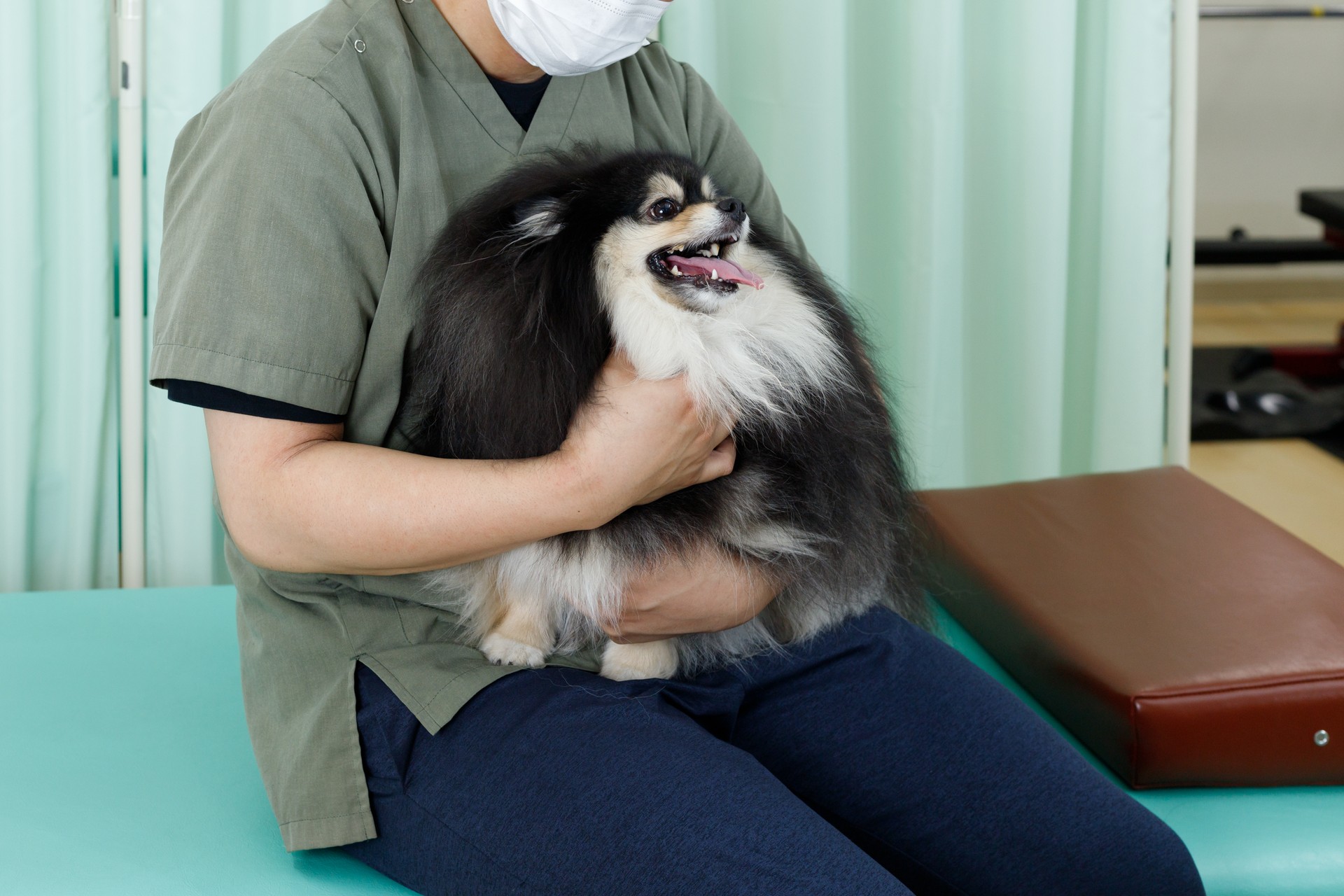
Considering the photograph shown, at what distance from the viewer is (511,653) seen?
45.8 inches

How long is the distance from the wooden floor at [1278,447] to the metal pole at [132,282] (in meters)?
2.57

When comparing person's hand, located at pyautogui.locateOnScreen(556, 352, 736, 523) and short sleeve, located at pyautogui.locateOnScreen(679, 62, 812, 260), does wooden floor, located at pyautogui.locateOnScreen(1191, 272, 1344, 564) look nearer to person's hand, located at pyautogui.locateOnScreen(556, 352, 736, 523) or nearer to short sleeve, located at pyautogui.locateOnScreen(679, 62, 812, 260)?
short sleeve, located at pyautogui.locateOnScreen(679, 62, 812, 260)

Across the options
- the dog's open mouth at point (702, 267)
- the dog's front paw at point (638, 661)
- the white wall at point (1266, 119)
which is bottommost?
the dog's front paw at point (638, 661)

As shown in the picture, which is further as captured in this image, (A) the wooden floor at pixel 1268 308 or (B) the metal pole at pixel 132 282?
(A) the wooden floor at pixel 1268 308

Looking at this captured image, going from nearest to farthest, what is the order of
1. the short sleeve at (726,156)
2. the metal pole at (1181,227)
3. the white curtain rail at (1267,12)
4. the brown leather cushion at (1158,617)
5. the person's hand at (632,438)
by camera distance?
1. the person's hand at (632,438)
2. the brown leather cushion at (1158,617)
3. the short sleeve at (726,156)
4. the metal pole at (1181,227)
5. the white curtain rail at (1267,12)

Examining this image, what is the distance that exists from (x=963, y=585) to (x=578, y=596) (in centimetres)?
78

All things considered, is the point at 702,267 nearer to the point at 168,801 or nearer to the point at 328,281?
the point at 328,281

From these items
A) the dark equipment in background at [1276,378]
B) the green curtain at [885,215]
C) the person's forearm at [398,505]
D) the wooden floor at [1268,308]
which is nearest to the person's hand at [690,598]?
the person's forearm at [398,505]

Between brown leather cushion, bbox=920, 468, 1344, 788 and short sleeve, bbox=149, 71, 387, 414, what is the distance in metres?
0.97

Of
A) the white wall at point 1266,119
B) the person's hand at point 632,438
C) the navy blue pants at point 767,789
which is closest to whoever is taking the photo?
the navy blue pants at point 767,789

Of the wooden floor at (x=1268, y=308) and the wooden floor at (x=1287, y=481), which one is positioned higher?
the wooden floor at (x=1268, y=308)

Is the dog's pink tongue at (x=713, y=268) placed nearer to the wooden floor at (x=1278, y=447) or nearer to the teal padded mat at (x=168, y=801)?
the teal padded mat at (x=168, y=801)

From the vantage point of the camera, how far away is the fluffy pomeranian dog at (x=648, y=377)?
108 cm

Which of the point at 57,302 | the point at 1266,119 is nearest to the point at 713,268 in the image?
the point at 57,302
